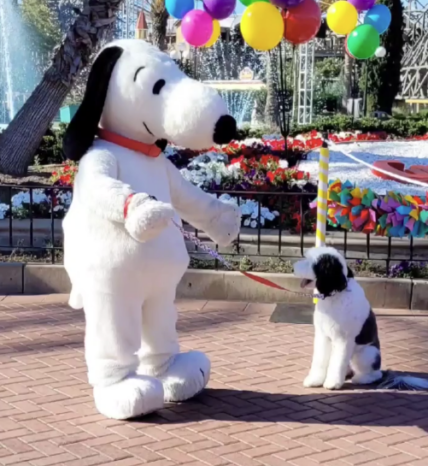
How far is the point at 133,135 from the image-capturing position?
4477 millimetres

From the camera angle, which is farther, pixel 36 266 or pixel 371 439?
pixel 36 266

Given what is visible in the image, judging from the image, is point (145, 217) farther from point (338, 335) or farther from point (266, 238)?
point (266, 238)

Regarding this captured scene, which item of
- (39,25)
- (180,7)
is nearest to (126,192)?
(180,7)

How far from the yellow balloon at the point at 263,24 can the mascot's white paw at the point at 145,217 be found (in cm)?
483

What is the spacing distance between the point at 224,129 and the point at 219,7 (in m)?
5.61

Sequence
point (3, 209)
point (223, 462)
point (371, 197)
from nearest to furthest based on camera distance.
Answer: point (223, 462) < point (371, 197) < point (3, 209)

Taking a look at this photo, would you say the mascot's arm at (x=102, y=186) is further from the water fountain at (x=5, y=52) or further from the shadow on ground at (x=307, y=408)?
the water fountain at (x=5, y=52)

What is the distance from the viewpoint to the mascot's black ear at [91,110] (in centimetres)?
439

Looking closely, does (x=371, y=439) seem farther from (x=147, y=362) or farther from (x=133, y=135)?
(x=133, y=135)

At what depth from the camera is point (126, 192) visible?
4051 millimetres

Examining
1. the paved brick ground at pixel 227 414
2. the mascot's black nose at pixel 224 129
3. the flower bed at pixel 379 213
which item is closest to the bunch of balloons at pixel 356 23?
the flower bed at pixel 379 213

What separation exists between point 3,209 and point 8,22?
28278 millimetres

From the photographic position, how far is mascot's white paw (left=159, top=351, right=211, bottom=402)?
4.69 metres

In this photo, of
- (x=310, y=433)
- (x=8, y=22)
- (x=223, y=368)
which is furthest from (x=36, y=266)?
(x=8, y=22)
